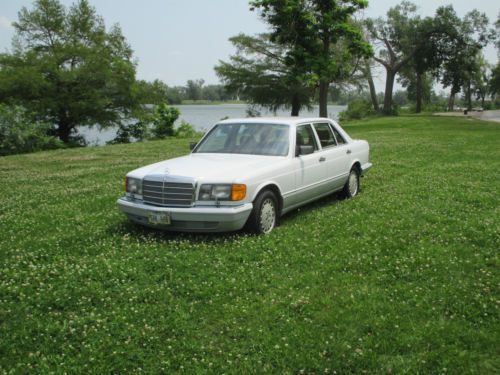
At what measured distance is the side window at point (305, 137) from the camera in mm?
8169

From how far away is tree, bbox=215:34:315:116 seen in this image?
4294 centimetres

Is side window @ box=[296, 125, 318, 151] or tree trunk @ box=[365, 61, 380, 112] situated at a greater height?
tree trunk @ box=[365, 61, 380, 112]

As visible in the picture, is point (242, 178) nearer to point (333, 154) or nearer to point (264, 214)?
point (264, 214)

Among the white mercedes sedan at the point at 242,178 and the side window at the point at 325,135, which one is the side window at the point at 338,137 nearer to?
the white mercedes sedan at the point at 242,178

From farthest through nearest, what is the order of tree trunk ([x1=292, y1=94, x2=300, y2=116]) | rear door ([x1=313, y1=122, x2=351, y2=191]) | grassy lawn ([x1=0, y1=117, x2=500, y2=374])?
tree trunk ([x1=292, y1=94, x2=300, y2=116])
rear door ([x1=313, y1=122, x2=351, y2=191])
grassy lawn ([x1=0, y1=117, x2=500, y2=374])

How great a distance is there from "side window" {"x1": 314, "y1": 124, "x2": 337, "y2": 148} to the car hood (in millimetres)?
1523

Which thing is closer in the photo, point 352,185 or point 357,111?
point 352,185

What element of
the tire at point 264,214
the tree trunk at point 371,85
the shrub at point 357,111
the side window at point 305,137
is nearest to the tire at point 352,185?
the side window at point 305,137

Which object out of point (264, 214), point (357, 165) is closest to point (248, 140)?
point (264, 214)

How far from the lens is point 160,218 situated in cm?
661

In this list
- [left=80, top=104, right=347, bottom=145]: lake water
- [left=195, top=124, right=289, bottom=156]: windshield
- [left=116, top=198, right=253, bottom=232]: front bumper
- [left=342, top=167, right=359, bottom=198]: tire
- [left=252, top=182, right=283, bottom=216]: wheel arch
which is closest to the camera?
[left=116, top=198, right=253, bottom=232]: front bumper

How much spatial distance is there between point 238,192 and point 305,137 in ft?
7.72

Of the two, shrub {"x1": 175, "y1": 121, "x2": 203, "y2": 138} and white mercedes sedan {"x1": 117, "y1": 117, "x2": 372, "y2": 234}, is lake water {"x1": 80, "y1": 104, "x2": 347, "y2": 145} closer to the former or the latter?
shrub {"x1": 175, "y1": 121, "x2": 203, "y2": 138}

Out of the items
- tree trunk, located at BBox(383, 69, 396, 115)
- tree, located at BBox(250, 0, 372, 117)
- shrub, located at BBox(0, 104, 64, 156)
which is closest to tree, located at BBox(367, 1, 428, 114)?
tree trunk, located at BBox(383, 69, 396, 115)
